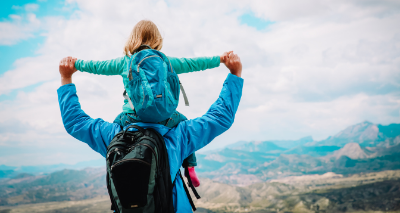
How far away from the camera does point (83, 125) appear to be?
298 centimetres

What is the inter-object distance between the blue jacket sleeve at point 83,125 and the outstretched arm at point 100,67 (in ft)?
1.26

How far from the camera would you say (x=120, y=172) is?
229 centimetres

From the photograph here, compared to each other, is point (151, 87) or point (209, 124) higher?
point (151, 87)

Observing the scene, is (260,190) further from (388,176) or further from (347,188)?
(388,176)

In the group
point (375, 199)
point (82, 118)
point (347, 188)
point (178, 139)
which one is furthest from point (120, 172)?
point (347, 188)

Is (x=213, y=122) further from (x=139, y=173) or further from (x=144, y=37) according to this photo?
(x=144, y=37)

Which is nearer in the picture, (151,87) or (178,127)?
(151,87)

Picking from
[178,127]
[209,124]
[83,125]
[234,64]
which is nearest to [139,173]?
[178,127]

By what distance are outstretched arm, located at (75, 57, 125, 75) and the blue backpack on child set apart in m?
0.70

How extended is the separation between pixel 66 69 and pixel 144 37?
3.90 ft

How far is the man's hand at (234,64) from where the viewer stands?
3217 millimetres

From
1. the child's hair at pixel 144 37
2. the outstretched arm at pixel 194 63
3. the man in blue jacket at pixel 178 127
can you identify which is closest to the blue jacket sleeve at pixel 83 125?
the man in blue jacket at pixel 178 127

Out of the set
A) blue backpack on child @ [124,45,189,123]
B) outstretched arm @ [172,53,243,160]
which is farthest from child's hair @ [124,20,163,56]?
outstretched arm @ [172,53,243,160]

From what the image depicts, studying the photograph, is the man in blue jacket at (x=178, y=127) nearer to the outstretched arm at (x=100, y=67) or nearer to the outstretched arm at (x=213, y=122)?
the outstretched arm at (x=213, y=122)
